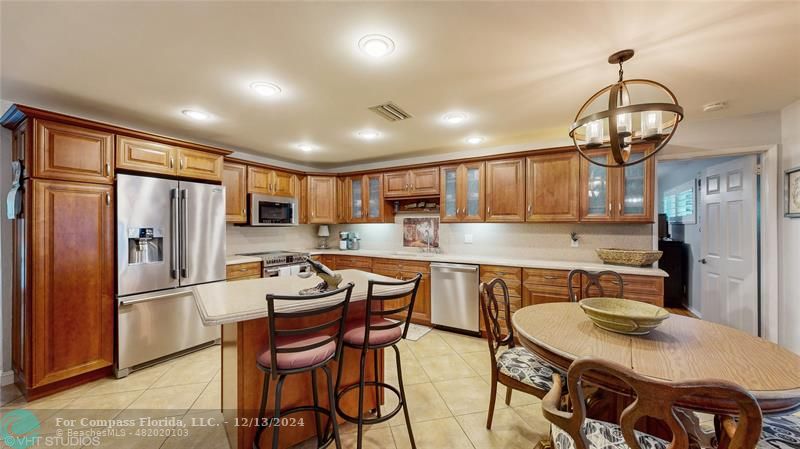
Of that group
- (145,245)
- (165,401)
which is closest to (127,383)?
(165,401)

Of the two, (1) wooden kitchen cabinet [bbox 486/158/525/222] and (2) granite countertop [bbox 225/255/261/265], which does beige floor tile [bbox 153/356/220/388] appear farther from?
(1) wooden kitchen cabinet [bbox 486/158/525/222]

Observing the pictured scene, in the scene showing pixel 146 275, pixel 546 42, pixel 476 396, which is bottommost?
pixel 476 396

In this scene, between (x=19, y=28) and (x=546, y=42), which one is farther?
(x=546, y=42)

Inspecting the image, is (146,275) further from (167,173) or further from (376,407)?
(376,407)

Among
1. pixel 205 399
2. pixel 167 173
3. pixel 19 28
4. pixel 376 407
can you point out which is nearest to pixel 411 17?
pixel 19 28

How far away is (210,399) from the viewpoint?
2.33 metres

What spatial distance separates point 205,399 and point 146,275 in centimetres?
127

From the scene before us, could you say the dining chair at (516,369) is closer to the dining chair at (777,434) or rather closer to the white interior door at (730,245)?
the dining chair at (777,434)

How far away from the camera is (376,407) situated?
2168 millimetres

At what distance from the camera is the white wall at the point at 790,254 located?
2.61 metres

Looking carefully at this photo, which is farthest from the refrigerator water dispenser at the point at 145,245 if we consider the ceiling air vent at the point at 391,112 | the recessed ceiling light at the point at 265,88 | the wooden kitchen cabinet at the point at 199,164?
the ceiling air vent at the point at 391,112

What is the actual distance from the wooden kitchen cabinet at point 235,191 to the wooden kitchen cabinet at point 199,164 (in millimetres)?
435

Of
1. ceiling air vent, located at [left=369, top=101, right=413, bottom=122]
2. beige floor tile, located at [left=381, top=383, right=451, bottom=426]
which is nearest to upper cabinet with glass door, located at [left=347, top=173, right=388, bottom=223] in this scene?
ceiling air vent, located at [left=369, top=101, right=413, bottom=122]

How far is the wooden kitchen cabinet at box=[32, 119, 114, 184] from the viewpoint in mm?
2268
